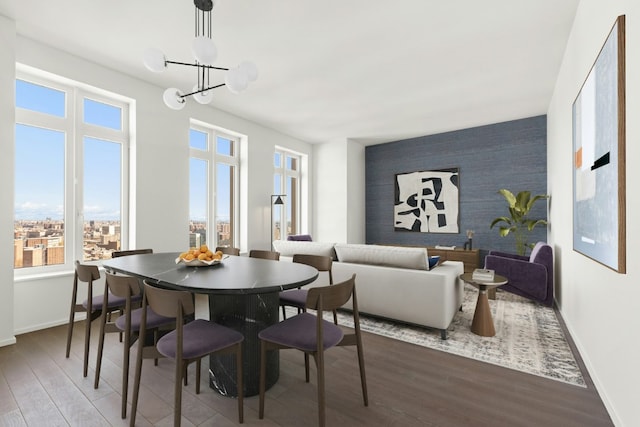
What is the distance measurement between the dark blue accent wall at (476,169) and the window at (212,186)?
3.39 metres

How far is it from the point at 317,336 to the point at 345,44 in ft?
9.38

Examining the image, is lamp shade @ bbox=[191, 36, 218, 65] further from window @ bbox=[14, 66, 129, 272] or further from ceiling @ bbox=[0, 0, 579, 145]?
window @ bbox=[14, 66, 129, 272]

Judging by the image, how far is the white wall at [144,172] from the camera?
2746 millimetres

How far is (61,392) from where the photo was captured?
1943 mm

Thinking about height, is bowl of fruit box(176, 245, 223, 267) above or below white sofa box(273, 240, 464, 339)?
above

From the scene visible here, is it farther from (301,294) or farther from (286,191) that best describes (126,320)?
(286,191)

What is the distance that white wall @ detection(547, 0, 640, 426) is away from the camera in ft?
4.69

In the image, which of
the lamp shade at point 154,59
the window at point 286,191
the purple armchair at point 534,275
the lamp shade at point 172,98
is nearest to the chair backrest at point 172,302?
the lamp shade at point 154,59

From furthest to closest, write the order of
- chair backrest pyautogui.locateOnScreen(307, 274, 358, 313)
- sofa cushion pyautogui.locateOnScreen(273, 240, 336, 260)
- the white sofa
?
sofa cushion pyautogui.locateOnScreen(273, 240, 336, 260) < the white sofa < chair backrest pyautogui.locateOnScreen(307, 274, 358, 313)

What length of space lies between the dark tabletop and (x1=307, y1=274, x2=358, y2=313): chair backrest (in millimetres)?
165

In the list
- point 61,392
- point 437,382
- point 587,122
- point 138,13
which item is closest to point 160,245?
point 61,392

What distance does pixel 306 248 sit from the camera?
12.1ft

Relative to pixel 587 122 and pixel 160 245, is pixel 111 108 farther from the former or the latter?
pixel 587 122

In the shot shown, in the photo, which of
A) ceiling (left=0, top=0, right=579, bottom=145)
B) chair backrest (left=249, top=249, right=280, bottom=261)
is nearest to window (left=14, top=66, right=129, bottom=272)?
ceiling (left=0, top=0, right=579, bottom=145)
